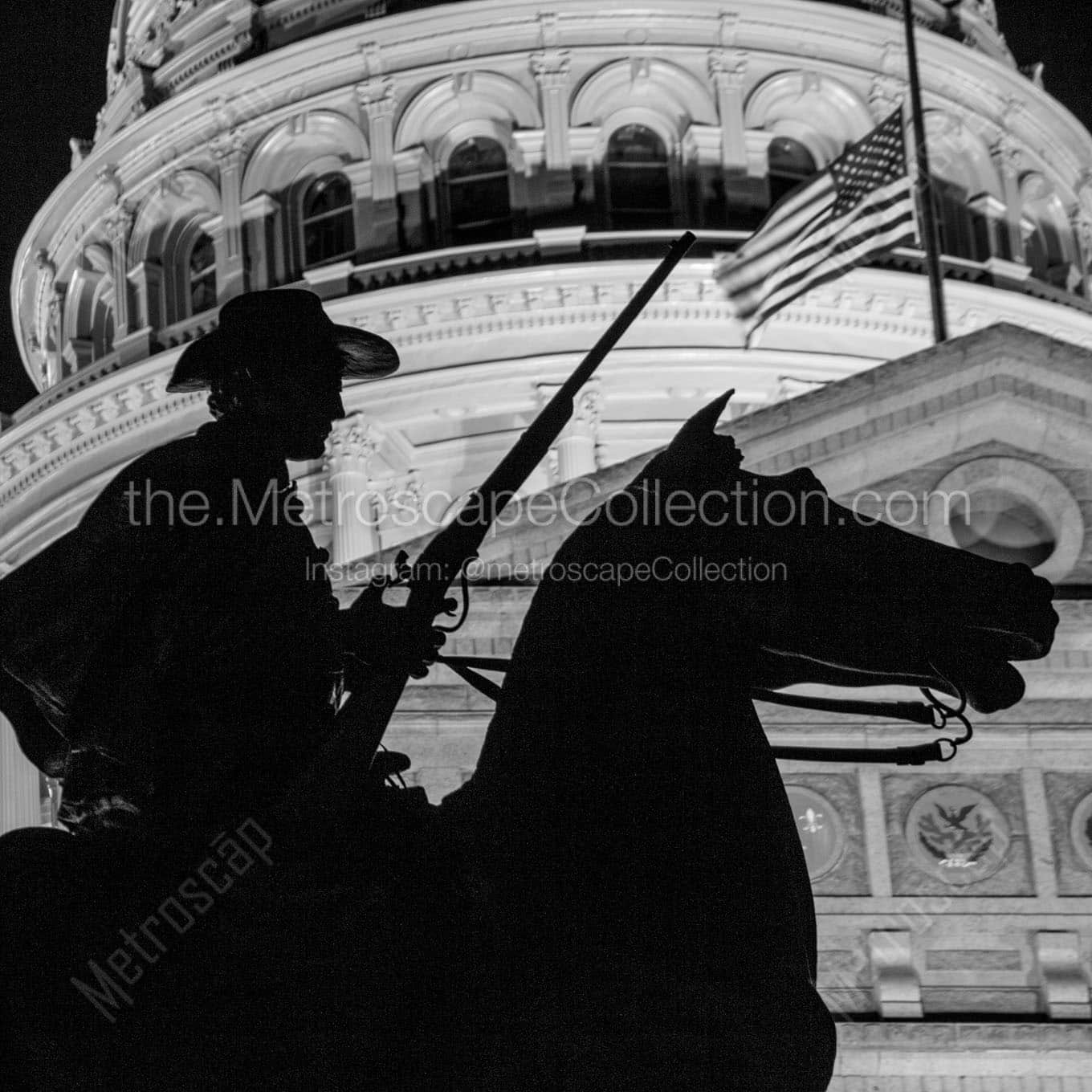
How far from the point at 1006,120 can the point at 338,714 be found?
1695 inches

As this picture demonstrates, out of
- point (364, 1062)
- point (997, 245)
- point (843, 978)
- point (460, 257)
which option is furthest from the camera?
point (997, 245)

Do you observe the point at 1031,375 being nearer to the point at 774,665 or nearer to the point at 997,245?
the point at 774,665

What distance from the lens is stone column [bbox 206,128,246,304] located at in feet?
145

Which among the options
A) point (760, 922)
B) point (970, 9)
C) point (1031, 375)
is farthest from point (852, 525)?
point (970, 9)

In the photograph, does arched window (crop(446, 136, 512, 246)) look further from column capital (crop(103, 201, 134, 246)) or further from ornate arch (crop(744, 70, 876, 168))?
column capital (crop(103, 201, 134, 246))

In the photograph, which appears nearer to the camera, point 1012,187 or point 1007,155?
point 1012,187

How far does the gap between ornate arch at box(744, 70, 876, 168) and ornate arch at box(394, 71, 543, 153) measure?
4.03 meters

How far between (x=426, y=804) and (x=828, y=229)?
76.8ft

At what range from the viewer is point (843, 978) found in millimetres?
18188

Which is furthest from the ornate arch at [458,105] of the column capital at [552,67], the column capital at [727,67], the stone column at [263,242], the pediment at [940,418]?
the pediment at [940,418]

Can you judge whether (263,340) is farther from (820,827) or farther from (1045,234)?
(1045,234)

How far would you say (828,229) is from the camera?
29219 mm

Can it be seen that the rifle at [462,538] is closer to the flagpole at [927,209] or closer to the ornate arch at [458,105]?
the flagpole at [927,209]

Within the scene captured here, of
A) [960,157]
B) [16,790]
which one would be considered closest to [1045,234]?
[960,157]
